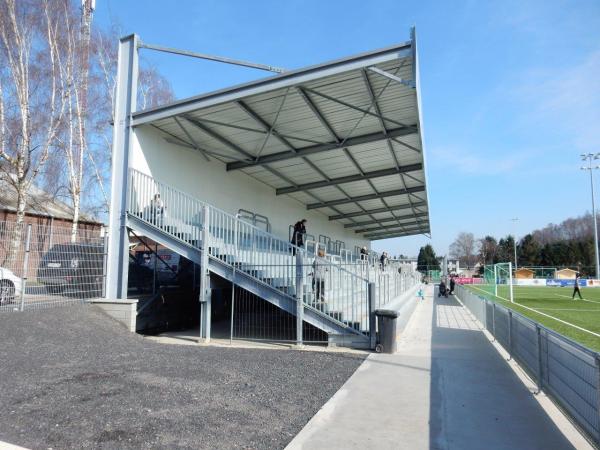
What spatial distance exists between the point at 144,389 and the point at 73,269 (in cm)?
693

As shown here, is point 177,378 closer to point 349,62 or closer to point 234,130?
point 349,62

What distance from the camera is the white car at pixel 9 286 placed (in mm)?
10277

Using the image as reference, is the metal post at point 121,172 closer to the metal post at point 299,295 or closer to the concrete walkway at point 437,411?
the metal post at point 299,295

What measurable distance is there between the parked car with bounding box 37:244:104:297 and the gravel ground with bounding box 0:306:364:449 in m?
1.18

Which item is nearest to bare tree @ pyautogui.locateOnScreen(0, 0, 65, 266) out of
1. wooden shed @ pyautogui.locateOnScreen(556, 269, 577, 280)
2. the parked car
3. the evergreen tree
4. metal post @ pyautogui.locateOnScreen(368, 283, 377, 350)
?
the parked car

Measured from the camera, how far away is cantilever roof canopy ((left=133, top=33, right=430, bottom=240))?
36.5ft

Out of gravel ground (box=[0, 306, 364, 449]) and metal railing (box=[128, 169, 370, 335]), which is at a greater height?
metal railing (box=[128, 169, 370, 335])

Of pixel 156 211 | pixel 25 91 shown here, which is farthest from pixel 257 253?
pixel 25 91

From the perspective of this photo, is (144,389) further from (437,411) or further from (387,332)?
(387,332)

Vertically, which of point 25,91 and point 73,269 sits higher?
point 25,91

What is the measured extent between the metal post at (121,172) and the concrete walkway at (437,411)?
772cm

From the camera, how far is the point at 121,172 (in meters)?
12.8

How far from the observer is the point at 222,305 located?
16766mm

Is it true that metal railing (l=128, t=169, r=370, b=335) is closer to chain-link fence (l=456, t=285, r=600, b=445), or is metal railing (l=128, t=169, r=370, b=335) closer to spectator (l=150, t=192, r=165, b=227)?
spectator (l=150, t=192, r=165, b=227)
